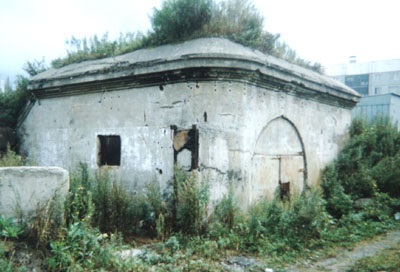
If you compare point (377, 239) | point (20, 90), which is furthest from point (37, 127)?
point (377, 239)

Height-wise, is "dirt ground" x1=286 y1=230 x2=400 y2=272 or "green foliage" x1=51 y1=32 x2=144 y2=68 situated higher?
"green foliage" x1=51 y1=32 x2=144 y2=68

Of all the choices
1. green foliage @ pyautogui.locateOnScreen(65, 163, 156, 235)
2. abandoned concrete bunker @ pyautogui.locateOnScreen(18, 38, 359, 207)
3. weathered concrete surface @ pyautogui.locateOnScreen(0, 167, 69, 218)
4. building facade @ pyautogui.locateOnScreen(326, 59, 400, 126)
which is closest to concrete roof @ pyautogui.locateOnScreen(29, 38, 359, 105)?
abandoned concrete bunker @ pyautogui.locateOnScreen(18, 38, 359, 207)

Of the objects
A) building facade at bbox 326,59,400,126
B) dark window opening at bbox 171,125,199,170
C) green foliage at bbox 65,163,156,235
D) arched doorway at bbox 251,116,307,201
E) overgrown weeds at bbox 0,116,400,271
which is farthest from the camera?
building facade at bbox 326,59,400,126

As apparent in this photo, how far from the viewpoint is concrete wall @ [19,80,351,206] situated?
5.70 m

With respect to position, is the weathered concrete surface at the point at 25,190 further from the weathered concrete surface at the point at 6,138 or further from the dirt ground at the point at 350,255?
the weathered concrete surface at the point at 6,138

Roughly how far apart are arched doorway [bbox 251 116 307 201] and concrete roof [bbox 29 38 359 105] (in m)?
1.08

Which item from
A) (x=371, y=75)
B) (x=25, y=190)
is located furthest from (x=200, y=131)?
(x=371, y=75)

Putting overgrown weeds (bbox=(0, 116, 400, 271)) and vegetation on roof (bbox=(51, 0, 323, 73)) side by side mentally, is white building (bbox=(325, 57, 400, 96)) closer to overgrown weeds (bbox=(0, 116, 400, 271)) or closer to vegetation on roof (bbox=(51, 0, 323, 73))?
vegetation on roof (bbox=(51, 0, 323, 73))

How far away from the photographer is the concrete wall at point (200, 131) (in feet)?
18.7

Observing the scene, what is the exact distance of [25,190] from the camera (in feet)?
13.2

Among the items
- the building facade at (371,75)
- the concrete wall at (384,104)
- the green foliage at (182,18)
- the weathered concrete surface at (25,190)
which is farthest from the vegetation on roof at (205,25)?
the building facade at (371,75)

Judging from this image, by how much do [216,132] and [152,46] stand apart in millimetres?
2779

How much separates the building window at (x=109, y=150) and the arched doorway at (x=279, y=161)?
2800 mm

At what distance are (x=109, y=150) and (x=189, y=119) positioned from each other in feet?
6.96
